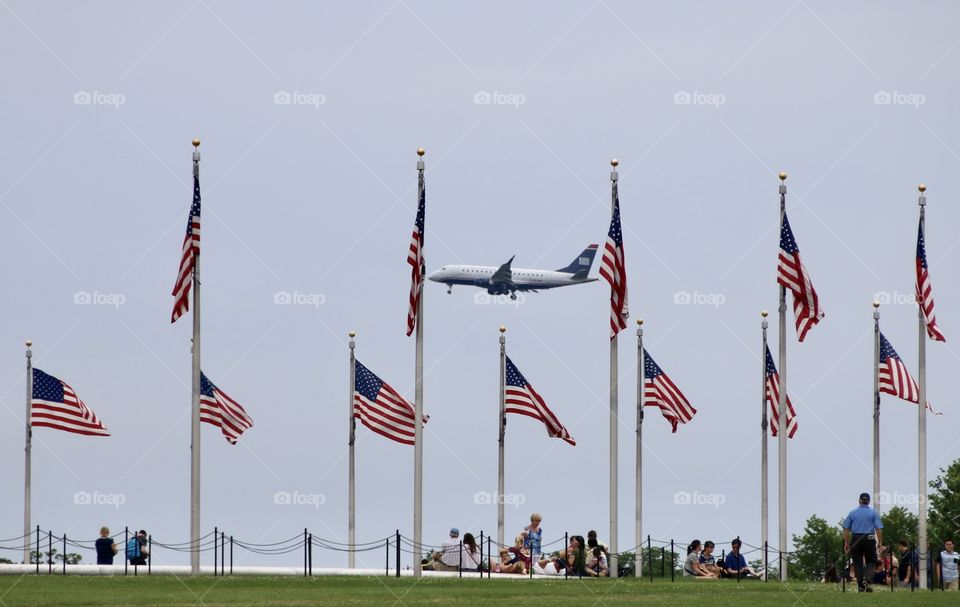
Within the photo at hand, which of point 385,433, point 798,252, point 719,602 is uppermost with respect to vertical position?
point 798,252

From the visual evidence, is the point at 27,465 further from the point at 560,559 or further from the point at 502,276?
the point at 502,276

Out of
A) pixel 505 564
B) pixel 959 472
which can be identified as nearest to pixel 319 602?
pixel 505 564

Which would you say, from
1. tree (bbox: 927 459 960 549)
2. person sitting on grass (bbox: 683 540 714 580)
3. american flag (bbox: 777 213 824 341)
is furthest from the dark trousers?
tree (bbox: 927 459 960 549)

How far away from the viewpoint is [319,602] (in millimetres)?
33781

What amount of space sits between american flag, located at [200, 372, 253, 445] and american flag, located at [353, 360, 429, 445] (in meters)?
3.11

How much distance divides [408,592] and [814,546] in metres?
66.3

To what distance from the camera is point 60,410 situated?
51219 mm

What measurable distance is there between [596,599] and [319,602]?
5191 mm

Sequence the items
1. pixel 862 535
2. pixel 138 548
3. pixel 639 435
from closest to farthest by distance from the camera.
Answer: pixel 862 535
pixel 138 548
pixel 639 435

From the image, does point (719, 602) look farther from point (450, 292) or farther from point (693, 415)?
point (450, 292)

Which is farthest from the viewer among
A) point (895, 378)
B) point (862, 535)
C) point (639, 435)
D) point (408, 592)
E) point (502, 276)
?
point (502, 276)

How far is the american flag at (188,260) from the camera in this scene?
4444 centimetres

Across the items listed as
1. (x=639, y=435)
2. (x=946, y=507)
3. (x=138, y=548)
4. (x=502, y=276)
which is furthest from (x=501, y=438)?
(x=502, y=276)

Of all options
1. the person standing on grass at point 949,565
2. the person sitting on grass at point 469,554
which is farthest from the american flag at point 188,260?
the person standing on grass at point 949,565
